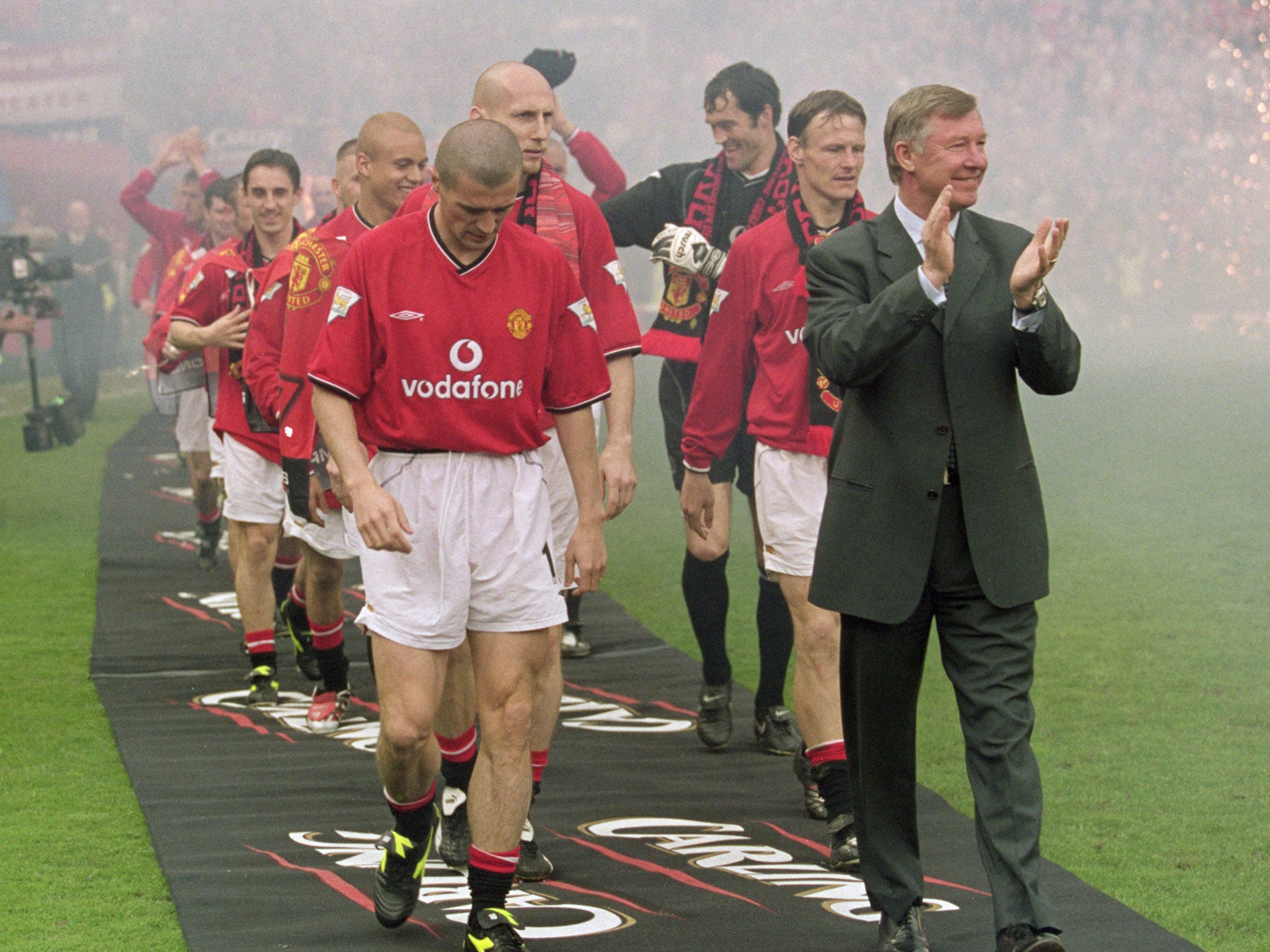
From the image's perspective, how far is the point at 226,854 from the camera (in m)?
4.27

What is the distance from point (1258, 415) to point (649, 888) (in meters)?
9.47

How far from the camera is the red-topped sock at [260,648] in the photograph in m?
6.17

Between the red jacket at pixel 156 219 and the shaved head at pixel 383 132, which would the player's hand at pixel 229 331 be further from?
the red jacket at pixel 156 219

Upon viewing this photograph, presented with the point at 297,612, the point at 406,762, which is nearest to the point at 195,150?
the point at 297,612

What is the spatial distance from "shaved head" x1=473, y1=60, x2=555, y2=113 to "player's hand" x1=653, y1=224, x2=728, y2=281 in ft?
3.92

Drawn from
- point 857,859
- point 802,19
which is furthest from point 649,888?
point 802,19

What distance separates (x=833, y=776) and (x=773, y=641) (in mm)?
1174

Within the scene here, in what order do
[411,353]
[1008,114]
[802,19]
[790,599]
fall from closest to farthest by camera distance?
[411,353], [790,599], [1008,114], [802,19]

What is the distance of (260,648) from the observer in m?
6.17

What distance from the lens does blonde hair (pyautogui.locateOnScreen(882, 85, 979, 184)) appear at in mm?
3324

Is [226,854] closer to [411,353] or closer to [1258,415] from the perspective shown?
[411,353]

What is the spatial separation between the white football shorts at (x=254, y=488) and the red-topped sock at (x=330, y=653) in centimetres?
48

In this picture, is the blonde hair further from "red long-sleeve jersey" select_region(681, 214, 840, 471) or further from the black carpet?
the black carpet

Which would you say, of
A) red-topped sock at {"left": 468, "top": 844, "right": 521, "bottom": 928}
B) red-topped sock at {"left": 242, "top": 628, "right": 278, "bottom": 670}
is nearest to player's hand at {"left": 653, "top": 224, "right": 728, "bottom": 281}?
red-topped sock at {"left": 242, "top": 628, "right": 278, "bottom": 670}
